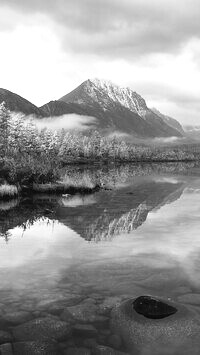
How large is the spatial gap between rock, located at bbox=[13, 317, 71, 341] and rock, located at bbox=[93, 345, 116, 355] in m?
0.90

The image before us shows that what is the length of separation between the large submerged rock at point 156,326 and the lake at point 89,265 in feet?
1.09

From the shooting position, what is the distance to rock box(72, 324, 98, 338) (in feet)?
29.4

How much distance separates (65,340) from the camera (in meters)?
8.71

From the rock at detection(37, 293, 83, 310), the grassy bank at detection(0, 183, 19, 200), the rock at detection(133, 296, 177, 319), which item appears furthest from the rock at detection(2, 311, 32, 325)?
the grassy bank at detection(0, 183, 19, 200)

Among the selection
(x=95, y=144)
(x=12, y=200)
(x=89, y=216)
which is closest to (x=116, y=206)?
(x=89, y=216)

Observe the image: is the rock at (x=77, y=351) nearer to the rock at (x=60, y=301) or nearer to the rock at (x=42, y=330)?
the rock at (x=42, y=330)

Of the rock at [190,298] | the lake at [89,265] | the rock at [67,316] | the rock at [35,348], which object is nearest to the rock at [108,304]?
the lake at [89,265]

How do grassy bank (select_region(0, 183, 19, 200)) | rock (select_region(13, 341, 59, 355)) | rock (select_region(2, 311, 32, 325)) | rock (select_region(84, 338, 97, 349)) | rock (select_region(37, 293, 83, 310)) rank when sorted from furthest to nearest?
grassy bank (select_region(0, 183, 19, 200))
rock (select_region(37, 293, 83, 310))
rock (select_region(2, 311, 32, 325))
rock (select_region(84, 338, 97, 349))
rock (select_region(13, 341, 59, 355))

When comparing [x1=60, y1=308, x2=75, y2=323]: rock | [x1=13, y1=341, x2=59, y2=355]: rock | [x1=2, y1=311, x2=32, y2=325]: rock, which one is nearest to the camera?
[x1=13, y1=341, x2=59, y2=355]: rock

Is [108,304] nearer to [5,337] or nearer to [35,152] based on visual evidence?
[5,337]

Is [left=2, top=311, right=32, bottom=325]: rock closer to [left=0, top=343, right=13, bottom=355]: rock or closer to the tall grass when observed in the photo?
[left=0, top=343, right=13, bottom=355]: rock

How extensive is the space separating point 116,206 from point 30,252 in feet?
47.4

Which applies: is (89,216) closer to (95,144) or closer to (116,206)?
(116,206)

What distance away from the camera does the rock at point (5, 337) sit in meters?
8.55
